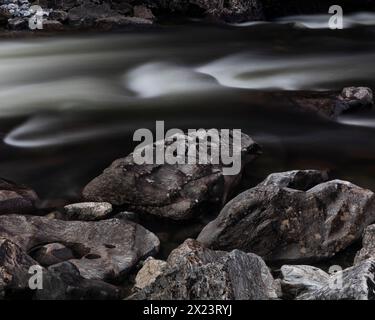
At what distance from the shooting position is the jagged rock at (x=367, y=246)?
399 cm

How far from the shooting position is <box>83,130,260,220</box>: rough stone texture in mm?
4824

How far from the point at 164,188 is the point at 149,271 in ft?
3.48

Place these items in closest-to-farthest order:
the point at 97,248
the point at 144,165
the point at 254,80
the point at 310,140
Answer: the point at 97,248, the point at 144,165, the point at 310,140, the point at 254,80

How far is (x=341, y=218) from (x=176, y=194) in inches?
53.1

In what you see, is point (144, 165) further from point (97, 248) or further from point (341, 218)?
point (341, 218)

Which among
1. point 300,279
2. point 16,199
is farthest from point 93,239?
point 300,279

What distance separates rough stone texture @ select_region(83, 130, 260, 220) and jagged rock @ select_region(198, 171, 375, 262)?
17.8 inches

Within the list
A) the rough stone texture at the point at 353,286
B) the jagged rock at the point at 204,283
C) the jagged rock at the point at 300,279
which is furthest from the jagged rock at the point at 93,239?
the rough stone texture at the point at 353,286

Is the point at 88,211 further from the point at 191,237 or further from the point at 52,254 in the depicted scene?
the point at 191,237

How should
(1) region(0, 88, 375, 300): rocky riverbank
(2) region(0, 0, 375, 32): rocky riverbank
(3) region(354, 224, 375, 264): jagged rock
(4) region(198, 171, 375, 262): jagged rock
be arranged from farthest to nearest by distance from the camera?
(2) region(0, 0, 375, 32): rocky riverbank, (4) region(198, 171, 375, 262): jagged rock, (3) region(354, 224, 375, 264): jagged rock, (1) region(0, 88, 375, 300): rocky riverbank

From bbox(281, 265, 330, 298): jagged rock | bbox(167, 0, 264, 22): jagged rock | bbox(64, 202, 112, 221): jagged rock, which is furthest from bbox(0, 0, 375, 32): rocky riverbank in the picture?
bbox(281, 265, 330, 298): jagged rock

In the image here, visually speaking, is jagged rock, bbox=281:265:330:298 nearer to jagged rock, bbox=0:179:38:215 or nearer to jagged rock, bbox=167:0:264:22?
jagged rock, bbox=0:179:38:215
